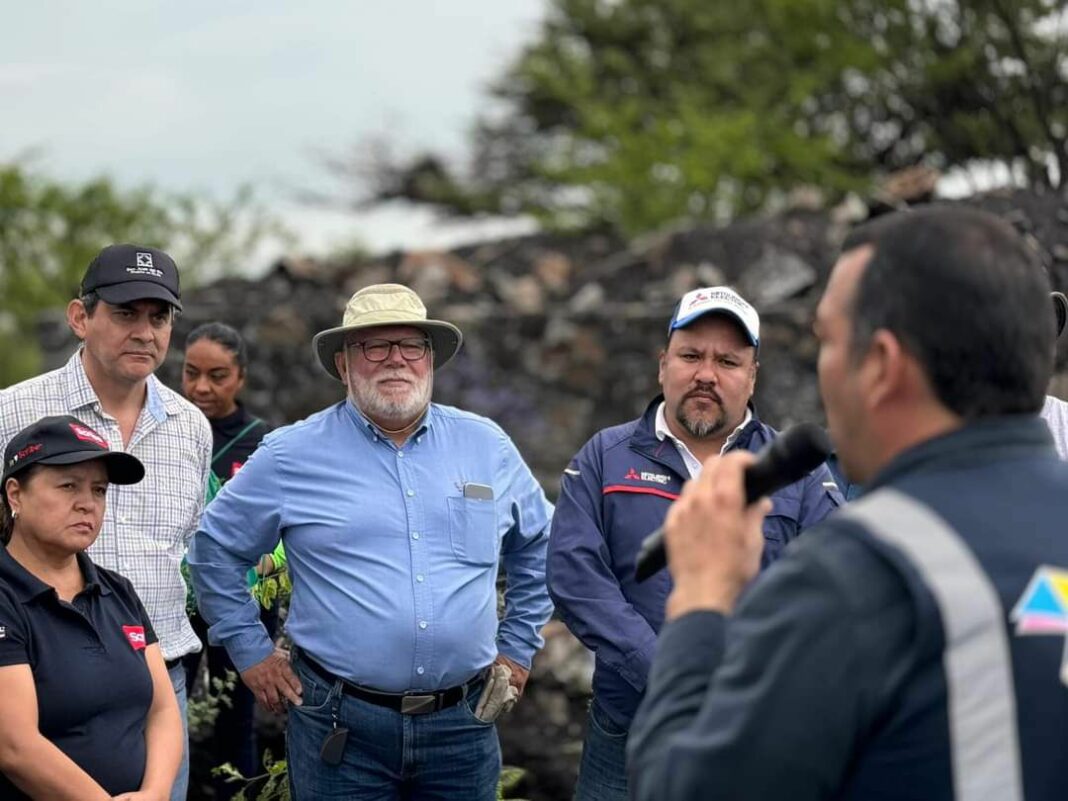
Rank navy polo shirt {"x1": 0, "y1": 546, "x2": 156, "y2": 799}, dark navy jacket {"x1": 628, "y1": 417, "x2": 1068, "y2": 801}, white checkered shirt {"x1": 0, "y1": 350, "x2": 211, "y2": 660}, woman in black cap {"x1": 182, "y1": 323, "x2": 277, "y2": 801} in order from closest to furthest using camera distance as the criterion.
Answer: dark navy jacket {"x1": 628, "y1": 417, "x2": 1068, "y2": 801} → navy polo shirt {"x1": 0, "y1": 546, "x2": 156, "y2": 799} → white checkered shirt {"x1": 0, "y1": 350, "x2": 211, "y2": 660} → woman in black cap {"x1": 182, "y1": 323, "x2": 277, "y2": 801}

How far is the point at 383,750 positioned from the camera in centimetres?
464

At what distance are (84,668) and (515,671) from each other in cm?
143

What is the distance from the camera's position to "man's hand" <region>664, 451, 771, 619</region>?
2219 millimetres

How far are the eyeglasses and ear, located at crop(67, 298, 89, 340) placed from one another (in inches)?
35.3

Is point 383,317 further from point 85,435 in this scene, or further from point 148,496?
point 85,435

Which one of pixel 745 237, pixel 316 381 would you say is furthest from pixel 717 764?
pixel 745 237

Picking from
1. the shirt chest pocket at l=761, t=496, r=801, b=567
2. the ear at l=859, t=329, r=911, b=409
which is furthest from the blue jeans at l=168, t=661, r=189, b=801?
the ear at l=859, t=329, r=911, b=409

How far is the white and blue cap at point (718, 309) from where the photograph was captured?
4.68 m

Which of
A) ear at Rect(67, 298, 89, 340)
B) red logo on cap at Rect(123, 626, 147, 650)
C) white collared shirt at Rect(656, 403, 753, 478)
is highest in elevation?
ear at Rect(67, 298, 89, 340)

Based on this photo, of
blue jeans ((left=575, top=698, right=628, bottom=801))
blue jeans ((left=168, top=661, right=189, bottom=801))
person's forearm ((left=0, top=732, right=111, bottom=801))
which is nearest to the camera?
person's forearm ((left=0, top=732, right=111, bottom=801))

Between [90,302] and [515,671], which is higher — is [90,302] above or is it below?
above

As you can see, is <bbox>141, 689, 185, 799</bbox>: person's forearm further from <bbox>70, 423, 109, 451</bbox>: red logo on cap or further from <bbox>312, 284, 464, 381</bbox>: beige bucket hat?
<bbox>312, 284, 464, 381</bbox>: beige bucket hat

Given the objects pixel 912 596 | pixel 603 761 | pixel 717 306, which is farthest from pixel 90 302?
pixel 912 596

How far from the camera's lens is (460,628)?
15.4ft
